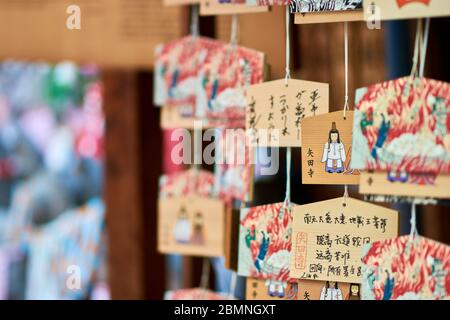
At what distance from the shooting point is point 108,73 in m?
1.86

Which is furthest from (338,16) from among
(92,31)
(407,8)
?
(92,31)

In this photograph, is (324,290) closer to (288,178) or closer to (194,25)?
(288,178)

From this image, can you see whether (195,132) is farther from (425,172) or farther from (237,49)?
(425,172)

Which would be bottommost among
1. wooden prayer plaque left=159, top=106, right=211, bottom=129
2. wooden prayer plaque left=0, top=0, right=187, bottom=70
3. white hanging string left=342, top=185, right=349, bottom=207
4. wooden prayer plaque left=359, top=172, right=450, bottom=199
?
white hanging string left=342, top=185, right=349, bottom=207

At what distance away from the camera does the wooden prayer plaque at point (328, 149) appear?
896mm

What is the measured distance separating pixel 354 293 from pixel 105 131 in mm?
1082

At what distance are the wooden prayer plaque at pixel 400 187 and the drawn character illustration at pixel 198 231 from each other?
40cm

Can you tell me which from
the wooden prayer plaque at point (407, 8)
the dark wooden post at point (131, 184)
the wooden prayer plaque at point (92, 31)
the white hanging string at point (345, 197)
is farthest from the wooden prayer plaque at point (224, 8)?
the dark wooden post at point (131, 184)

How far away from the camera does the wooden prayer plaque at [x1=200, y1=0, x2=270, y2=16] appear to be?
1.01m

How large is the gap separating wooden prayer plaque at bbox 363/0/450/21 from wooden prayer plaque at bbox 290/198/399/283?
0.22 meters

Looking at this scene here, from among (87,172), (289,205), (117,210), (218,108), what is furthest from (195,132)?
(87,172)

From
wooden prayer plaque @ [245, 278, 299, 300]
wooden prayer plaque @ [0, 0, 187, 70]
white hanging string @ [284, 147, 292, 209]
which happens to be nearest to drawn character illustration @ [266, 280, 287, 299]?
wooden prayer plaque @ [245, 278, 299, 300]

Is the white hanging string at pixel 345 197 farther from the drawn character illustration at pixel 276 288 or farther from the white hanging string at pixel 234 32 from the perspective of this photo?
the white hanging string at pixel 234 32

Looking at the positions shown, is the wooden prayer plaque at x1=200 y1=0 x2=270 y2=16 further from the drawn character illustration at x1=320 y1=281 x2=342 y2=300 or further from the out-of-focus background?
the drawn character illustration at x1=320 y1=281 x2=342 y2=300
